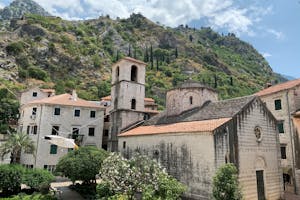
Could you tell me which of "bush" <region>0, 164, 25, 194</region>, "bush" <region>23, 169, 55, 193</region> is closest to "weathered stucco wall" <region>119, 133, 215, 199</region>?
"bush" <region>23, 169, 55, 193</region>

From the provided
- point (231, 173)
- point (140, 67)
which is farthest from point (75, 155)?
point (140, 67)

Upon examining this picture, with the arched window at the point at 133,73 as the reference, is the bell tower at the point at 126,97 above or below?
below

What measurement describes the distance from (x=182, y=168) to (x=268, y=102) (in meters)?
16.3

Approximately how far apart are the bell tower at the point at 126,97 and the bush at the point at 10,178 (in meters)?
11.9

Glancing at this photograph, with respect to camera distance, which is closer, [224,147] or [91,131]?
[224,147]

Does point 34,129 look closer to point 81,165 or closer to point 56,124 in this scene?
point 56,124

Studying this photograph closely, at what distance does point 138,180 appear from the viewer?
13.6 meters

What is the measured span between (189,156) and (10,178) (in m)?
16.9

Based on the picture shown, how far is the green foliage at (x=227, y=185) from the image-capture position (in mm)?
12688

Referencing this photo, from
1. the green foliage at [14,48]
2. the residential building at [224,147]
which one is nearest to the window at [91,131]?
the residential building at [224,147]

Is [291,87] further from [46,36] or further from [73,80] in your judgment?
[46,36]

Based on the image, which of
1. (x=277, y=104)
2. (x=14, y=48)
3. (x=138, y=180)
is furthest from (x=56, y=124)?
(x=14, y=48)

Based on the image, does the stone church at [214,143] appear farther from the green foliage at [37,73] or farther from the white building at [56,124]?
the green foliage at [37,73]

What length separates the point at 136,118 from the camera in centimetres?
3134
